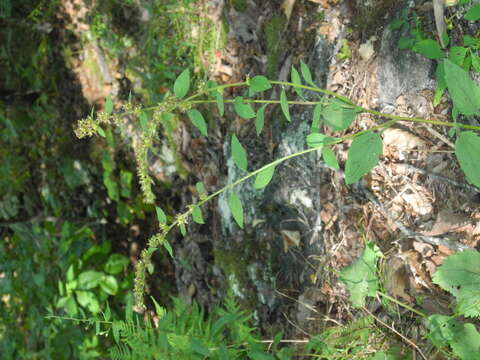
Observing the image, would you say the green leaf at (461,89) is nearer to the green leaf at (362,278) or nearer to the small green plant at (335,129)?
the small green plant at (335,129)

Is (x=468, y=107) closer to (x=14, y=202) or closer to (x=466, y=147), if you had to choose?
(x=466, y=147)

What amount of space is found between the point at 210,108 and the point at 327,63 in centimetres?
71

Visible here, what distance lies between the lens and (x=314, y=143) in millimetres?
1258

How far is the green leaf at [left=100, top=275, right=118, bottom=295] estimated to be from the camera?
2.91 meters

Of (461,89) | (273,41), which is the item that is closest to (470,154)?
(461,89)

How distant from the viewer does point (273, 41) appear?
2.26 metres

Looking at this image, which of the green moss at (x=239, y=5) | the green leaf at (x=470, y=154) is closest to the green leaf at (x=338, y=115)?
the green leaf at (x=470, y=154)

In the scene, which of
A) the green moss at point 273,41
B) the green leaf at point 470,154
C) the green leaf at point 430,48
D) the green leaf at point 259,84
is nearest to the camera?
the green leaf at point 470,154

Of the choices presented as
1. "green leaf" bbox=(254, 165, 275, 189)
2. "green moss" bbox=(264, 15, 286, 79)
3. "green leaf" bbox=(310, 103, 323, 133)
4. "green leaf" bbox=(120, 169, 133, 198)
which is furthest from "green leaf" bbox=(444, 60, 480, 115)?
"green leaf" bbox=(120, 169, 133, 198)

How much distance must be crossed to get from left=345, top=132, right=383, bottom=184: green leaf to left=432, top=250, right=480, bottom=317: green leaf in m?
0.46

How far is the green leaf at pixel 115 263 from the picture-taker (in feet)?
9.76

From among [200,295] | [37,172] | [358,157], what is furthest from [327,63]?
[37,172]

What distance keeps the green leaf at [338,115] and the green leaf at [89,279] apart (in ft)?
6.87

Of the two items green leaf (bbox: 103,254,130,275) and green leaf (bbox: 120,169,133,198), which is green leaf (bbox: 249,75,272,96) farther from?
green leaf (bbox: 103,254,130,275)
